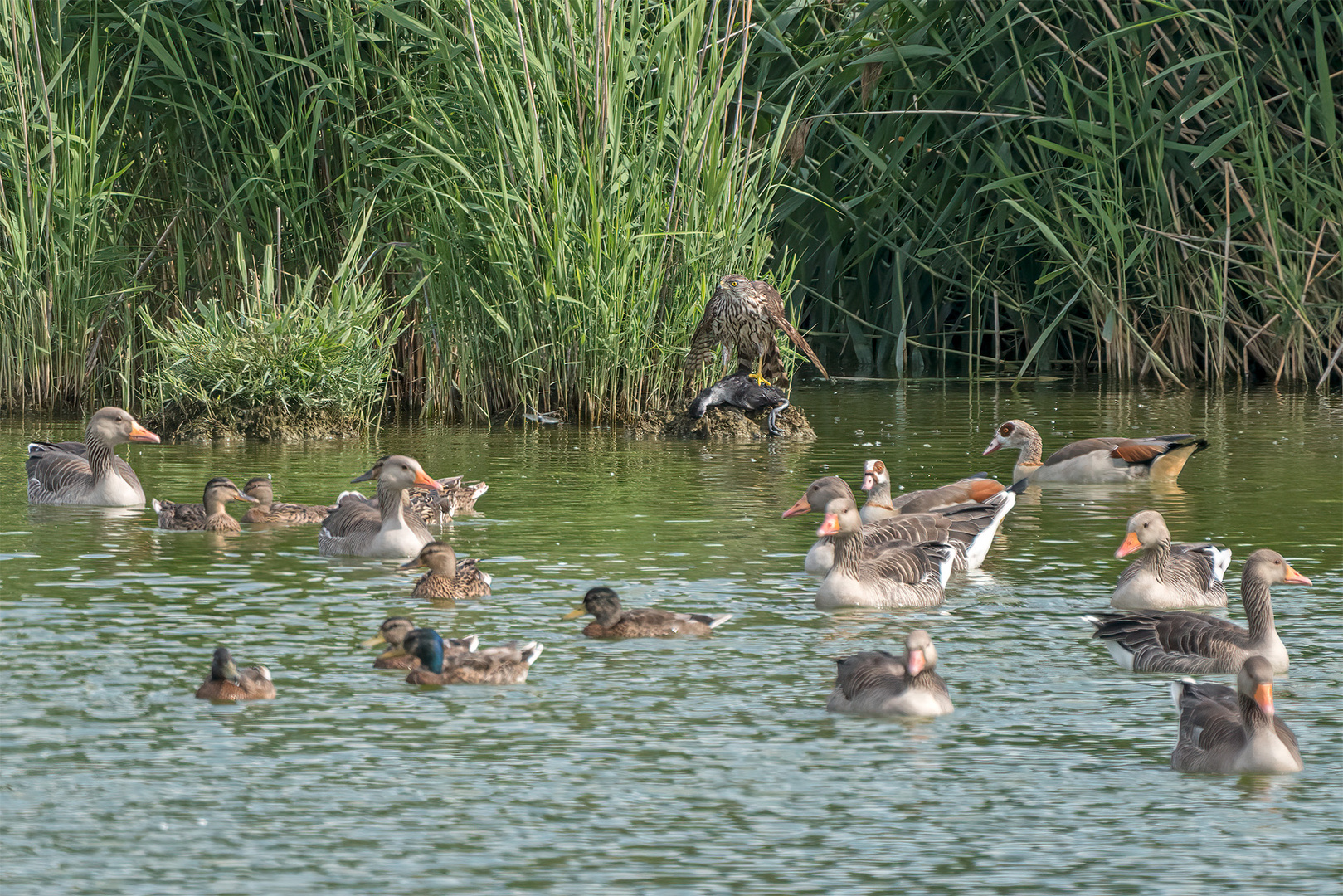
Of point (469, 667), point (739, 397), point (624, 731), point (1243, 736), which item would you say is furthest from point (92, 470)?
point (1243, 736)

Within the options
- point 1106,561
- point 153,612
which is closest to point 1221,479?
point 1106,561

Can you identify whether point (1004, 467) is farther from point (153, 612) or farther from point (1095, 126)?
point (153, 612)

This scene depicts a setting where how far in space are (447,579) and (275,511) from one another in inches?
114

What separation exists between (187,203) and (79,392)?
1.94m

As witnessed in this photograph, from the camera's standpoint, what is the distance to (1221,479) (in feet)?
48.9

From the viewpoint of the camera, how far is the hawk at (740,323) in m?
17.0

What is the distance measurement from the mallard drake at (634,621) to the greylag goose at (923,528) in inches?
73.8

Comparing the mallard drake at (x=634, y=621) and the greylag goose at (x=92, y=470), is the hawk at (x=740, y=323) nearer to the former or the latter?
the greylag goose at (x=92, y=470)

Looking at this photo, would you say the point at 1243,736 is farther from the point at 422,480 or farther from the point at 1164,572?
the point at 422,480

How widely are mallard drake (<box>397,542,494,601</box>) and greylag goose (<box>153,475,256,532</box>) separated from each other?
8.56ft

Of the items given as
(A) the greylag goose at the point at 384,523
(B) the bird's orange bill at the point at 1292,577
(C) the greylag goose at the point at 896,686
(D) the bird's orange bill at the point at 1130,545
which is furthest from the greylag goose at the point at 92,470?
(B) the bird's orange bill at the point at 1292,577

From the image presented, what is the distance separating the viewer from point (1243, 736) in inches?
285

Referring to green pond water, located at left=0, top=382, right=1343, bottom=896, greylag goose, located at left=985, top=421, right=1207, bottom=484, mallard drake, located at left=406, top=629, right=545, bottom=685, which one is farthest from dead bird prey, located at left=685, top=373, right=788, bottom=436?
mallard drake, located at left=406, top=629, right=545, bottom=685

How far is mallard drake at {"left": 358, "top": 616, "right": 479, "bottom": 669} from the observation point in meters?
8.67
